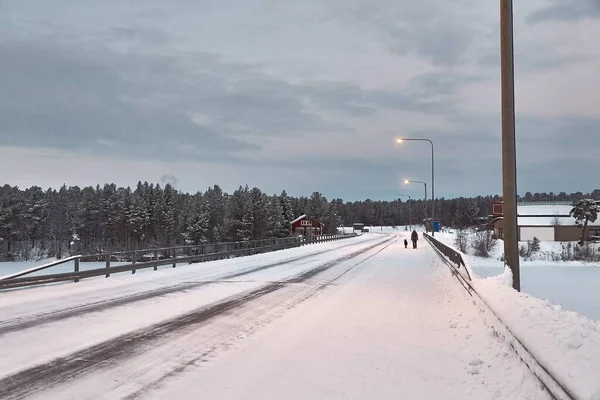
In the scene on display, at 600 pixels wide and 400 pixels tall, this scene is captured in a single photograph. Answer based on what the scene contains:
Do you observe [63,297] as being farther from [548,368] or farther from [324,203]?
[324,203]

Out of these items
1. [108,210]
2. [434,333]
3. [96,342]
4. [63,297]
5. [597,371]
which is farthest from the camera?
[108,210]

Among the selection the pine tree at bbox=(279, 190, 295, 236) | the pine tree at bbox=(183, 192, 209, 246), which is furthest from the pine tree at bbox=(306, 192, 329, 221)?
the pine tree at bbox=(183, 192, 209, 246)

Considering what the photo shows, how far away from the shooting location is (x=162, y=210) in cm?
12531

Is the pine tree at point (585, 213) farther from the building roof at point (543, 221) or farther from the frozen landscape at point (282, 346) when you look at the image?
the frozen landscape at point (282, 346)

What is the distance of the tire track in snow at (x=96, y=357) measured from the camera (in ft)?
19.5

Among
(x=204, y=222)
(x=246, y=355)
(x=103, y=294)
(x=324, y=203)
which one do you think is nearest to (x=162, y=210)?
(x=204, y=222)

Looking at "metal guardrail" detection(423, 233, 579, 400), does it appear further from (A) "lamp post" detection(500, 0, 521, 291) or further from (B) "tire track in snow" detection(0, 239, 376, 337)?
(B) "tire track in snow" detection(0, 239, 376, 337)

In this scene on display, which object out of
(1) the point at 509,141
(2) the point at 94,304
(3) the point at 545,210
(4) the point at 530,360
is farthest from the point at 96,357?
(3) the point at 545,210

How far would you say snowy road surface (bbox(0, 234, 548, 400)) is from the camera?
19.5 ft

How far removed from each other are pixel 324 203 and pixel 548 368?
159 meters

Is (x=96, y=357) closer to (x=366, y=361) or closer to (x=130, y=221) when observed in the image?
(x=366, y=361)

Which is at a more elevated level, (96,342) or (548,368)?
(548,368)

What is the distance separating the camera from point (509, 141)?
32.6ft

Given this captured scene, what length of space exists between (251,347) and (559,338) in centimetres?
451
